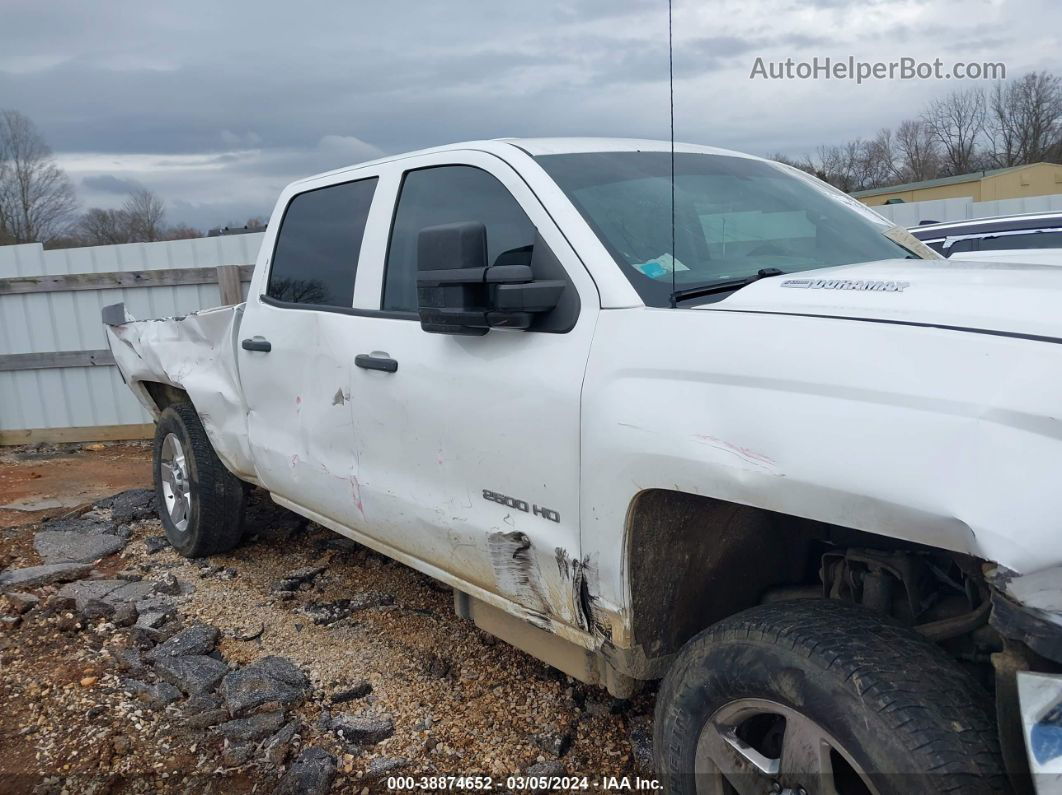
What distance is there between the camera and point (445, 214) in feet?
10.7

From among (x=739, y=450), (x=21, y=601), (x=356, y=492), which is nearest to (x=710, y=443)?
(x=739, y=450)

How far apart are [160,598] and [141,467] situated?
395 cm

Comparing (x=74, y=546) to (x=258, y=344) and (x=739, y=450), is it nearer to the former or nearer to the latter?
(x=258, y=344)

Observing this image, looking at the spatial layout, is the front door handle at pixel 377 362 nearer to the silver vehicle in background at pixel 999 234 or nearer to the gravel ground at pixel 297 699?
the gravel ground at pixel 297 699

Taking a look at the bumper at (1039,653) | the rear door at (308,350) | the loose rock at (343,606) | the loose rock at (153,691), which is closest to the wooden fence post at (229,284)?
the rear door at (308,350)

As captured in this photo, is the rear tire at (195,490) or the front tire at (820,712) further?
the rear tire at (195,490)

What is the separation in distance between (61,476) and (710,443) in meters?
7.53

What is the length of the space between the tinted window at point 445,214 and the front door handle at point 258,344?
885 millimetres

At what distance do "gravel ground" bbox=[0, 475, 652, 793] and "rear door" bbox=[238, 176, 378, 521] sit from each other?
67 cm

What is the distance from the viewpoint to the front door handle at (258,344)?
400cm

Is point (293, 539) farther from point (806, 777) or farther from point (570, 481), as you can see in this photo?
point (806, 777)

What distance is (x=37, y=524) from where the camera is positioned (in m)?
6.24

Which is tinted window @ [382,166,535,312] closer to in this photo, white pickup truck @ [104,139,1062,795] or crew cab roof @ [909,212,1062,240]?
white pickup truck @ [104,139,1062,795]

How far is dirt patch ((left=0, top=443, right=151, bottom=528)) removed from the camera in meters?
6.81
